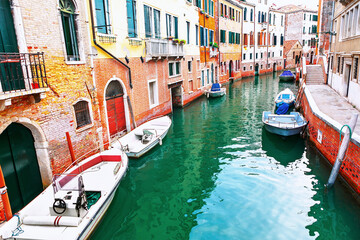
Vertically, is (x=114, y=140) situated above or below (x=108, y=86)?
below

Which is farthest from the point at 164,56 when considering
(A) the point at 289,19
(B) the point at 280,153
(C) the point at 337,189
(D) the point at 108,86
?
(A) the point at 289,19

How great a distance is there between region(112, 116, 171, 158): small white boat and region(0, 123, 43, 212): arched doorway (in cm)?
293

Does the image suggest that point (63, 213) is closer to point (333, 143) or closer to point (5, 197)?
point (5, 197)

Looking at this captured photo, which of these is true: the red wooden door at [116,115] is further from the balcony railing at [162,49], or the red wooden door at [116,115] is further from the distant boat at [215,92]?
the distant boat at [215,92]

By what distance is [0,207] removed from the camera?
5586 mm

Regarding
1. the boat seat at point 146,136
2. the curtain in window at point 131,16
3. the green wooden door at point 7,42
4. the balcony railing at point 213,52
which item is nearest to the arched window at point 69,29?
the green wooden door at point 7,42

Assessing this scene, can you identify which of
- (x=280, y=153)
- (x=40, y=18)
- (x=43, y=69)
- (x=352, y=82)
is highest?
(x=40, y=18)

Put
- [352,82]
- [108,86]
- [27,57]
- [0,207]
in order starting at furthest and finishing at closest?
[352,82], [108,86], [27,57], [0,207]

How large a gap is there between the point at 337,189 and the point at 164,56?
1034 cm

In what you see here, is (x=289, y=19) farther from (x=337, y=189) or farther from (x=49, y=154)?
(x=49, y=154)

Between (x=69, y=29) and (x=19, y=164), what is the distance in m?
4.33

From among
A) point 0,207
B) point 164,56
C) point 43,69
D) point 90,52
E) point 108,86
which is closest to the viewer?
point 0,207

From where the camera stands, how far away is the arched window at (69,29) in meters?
7.88

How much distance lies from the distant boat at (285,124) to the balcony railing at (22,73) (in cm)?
873
